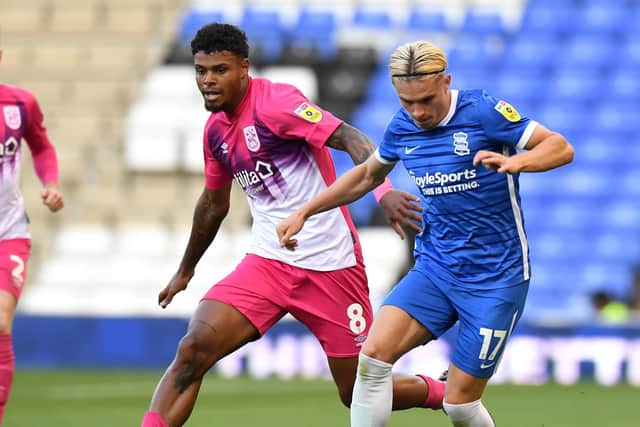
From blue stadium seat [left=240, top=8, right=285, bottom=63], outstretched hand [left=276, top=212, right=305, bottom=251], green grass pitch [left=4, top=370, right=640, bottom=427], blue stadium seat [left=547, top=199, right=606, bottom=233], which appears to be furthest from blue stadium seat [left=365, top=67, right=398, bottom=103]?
outstretched hand [left=276, top=212, right=305, bottom=251]

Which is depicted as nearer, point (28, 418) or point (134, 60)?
point (28, 418)

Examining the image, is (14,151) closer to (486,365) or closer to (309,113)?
(309,113)

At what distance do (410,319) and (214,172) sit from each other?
1.42m

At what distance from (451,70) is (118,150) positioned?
205 inches

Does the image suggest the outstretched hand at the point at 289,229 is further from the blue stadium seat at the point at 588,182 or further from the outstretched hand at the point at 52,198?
the blue stadium seat at the point at 588,182

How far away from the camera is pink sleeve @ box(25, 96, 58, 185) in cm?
841

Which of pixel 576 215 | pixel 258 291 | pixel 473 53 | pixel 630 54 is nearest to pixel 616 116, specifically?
pixel 630 54

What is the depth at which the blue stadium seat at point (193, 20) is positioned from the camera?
2203 cm

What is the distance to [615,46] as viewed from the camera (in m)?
21.7

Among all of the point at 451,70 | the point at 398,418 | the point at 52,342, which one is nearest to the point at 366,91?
the point at 451,70

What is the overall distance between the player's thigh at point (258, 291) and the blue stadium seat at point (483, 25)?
15331mm

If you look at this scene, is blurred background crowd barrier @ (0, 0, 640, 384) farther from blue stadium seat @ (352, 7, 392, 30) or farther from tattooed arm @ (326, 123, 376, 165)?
tattooed arm @ (326, 123, 376, 165)

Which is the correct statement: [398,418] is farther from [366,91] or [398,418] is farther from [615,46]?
[615,46]

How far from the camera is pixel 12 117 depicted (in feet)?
27.1
